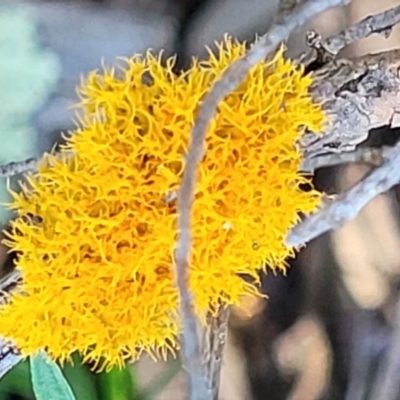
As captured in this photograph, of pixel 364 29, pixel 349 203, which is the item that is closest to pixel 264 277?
pixel 349 203

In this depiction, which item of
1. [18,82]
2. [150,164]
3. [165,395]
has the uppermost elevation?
[18,82]

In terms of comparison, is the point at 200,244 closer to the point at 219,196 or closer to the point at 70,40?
the point at 219,196

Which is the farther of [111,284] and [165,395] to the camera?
[165,395]

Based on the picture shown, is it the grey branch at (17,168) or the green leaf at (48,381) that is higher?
the grey branch at (17,168)

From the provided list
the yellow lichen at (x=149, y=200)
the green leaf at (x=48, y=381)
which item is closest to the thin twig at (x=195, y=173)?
the yellow lichen at (x=149, y=200)

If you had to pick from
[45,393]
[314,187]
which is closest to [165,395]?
[45,393]

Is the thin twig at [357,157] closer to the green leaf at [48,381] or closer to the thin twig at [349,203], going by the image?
the thin twig at [349,203]
